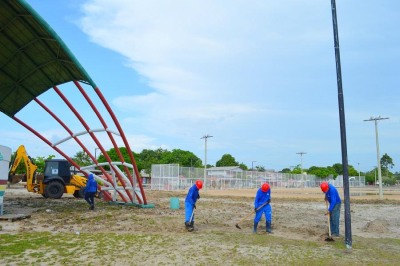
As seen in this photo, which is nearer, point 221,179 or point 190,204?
point 190,204

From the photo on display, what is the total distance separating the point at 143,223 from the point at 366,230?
8072 millimetres

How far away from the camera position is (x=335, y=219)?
1208 cm

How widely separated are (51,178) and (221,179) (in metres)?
40.0

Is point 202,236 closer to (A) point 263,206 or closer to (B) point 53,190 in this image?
→ (A) point 263,206

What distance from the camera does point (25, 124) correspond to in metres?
20.8

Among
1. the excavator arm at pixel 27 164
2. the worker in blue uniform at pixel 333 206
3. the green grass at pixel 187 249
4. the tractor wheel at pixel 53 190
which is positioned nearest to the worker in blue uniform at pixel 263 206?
the green grass at pixel 187 249

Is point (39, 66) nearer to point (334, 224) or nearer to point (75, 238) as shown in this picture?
point (75, 238)

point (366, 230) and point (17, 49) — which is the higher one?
point (17, 49)

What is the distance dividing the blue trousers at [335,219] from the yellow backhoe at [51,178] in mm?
19100

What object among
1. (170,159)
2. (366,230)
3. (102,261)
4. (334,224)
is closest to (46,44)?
(102,261)

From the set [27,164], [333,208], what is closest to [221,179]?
[27,164]

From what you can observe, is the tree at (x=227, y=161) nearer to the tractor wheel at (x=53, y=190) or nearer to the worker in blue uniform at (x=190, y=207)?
the tractor wheel at (x=53, y=190)

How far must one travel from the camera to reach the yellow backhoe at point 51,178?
1016 inches

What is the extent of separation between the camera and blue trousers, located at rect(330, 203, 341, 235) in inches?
472
